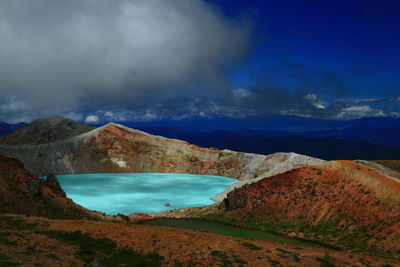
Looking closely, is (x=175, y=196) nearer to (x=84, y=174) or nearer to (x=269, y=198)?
(x=269, y=198)

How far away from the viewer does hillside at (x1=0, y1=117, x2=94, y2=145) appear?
126 metres

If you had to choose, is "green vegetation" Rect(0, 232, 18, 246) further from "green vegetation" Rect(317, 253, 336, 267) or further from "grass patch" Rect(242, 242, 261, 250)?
"green vegetation" Rect(317, 253, 336, 267)

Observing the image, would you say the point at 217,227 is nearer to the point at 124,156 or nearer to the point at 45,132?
the point at 124,156

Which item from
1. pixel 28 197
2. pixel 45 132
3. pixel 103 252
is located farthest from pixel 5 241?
pixel 45 132

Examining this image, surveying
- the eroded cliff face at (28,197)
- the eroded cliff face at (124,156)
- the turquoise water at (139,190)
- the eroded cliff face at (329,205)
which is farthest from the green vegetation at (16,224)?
the eroded cliff face at (124,156)

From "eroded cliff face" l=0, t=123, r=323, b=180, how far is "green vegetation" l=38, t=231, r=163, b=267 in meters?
83.1

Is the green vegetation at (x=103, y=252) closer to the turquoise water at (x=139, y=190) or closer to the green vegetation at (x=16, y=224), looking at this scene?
the green vegetation at (x=16, y=224)

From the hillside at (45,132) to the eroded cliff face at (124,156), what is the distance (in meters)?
13.2

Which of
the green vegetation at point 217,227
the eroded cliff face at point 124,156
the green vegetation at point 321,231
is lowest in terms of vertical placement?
the green vegetation at point 217,227

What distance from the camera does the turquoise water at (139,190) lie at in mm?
67500

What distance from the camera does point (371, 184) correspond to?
157ft

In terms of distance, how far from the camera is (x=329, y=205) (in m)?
49.6

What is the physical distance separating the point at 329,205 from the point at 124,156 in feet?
280

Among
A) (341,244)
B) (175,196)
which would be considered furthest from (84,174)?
(341,244)
